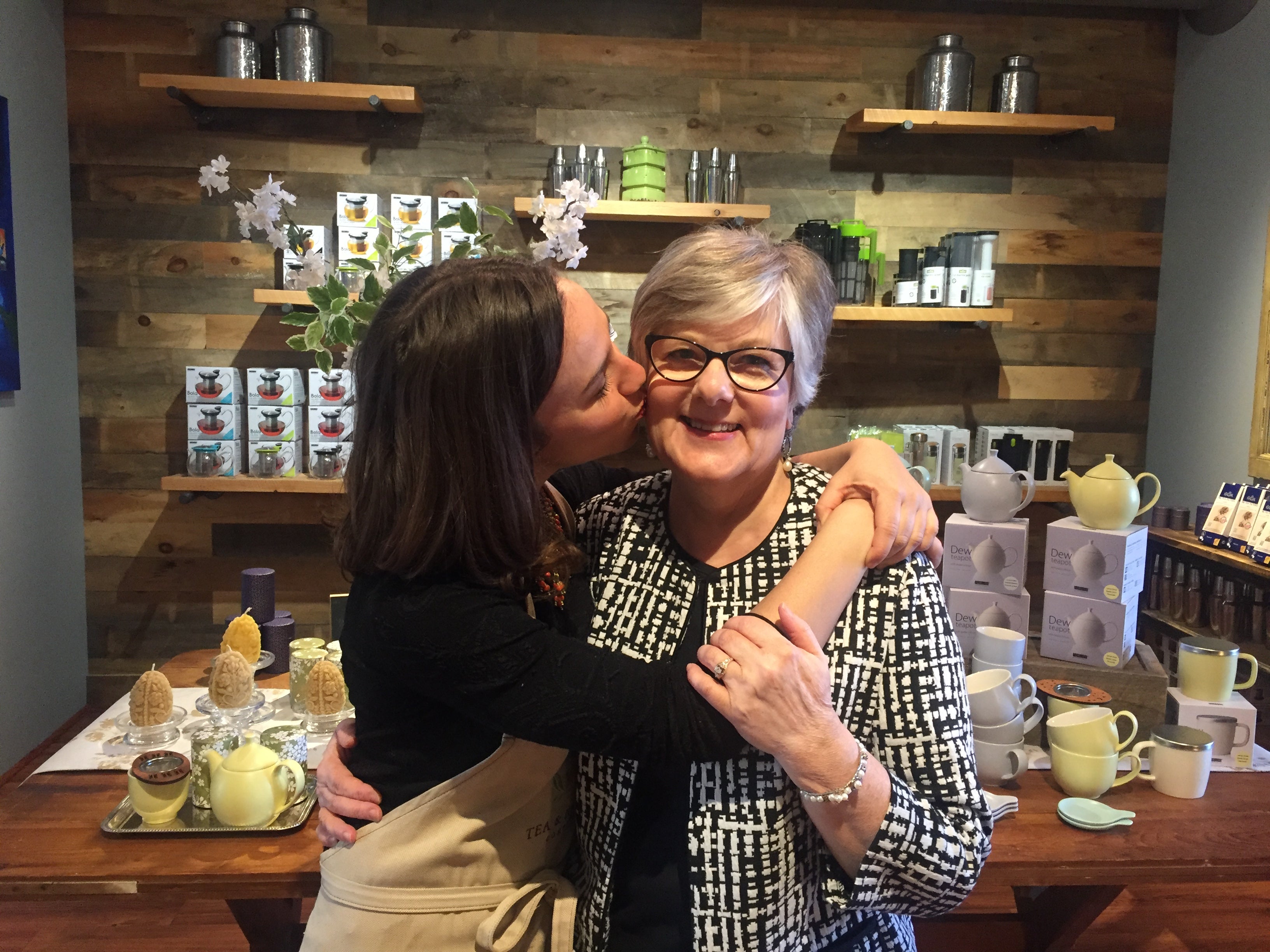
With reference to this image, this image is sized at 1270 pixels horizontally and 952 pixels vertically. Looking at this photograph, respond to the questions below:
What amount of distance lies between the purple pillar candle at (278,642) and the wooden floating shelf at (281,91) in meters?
1.98

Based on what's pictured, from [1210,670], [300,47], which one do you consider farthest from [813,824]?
[300,47]

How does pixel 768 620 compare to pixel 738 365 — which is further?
pixel 738 365

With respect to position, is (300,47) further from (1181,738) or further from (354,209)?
(1181,738)

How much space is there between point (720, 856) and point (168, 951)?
189 cm

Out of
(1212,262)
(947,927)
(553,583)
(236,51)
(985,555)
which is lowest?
(947,927)

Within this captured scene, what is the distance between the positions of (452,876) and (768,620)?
47 cm

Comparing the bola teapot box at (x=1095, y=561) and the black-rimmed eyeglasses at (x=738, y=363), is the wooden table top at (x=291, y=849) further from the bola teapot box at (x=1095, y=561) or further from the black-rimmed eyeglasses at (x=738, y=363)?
the black-rimmed eyeglasses at (x=738, y=363)

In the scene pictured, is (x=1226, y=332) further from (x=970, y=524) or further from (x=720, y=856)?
(x=720, y=856)

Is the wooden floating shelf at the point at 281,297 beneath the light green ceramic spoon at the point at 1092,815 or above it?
above

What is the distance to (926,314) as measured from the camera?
338 centimetres

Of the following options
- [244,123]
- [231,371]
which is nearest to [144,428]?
[231,371]

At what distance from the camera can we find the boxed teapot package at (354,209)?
3275 millimetres

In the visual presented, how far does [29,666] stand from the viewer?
10.8 ft

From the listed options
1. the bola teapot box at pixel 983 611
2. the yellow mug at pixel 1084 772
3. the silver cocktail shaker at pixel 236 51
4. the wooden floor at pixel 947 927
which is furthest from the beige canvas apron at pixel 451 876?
the silver cocktail shaker at pixel 236 51
